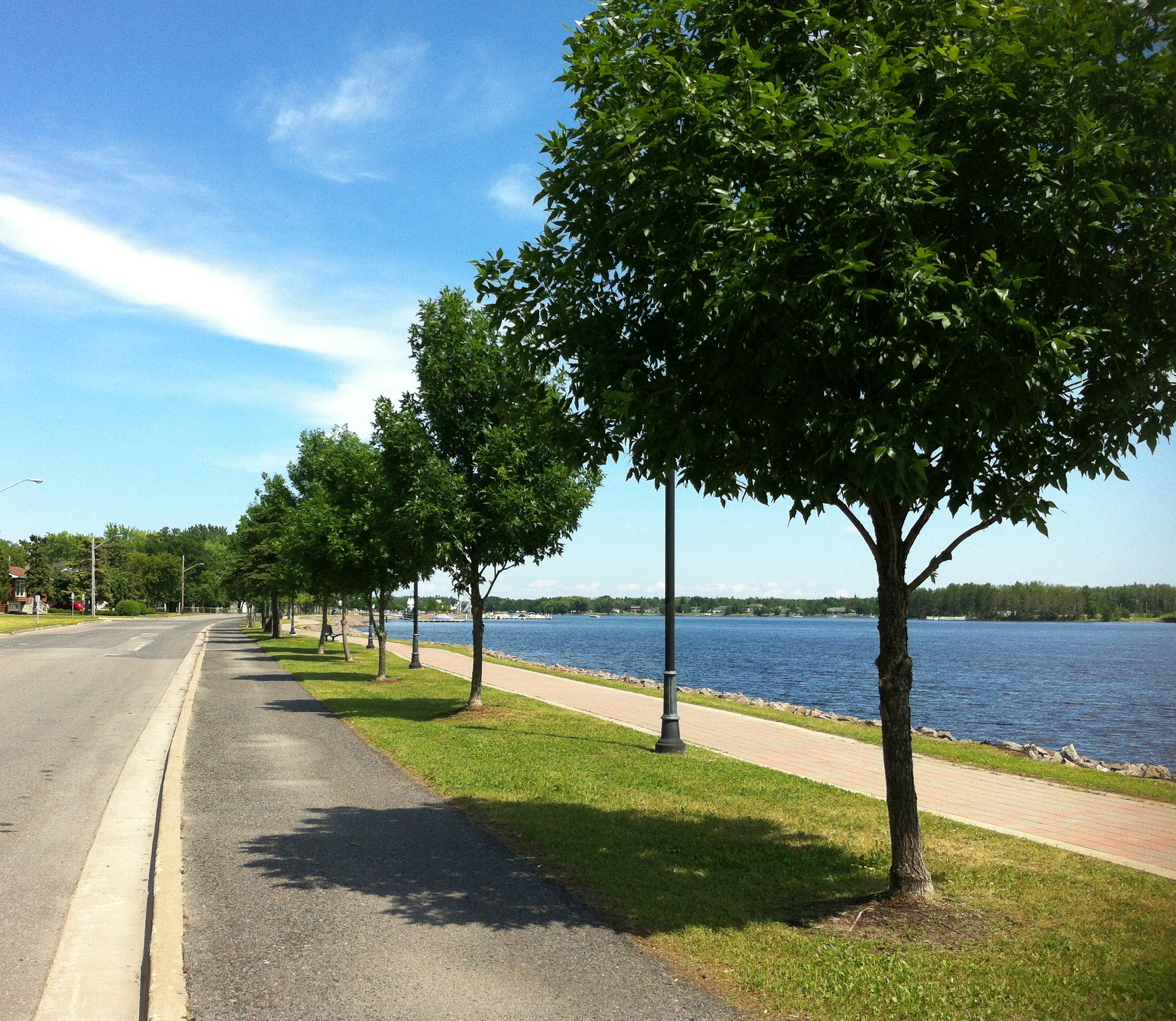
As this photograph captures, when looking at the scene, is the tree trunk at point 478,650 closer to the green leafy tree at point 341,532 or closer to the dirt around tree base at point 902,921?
the green leafy tree at point 341,532

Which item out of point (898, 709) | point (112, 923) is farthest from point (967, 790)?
point (112, 923)

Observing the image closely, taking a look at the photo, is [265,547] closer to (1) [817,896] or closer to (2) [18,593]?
(1) [817,896]

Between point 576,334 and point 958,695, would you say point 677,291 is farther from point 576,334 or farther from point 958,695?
point 958,695

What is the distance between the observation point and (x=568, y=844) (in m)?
7.55

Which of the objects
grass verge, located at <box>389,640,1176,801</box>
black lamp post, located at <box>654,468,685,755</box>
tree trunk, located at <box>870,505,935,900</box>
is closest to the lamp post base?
black lamp post, located at <box>654,468,685,755</box>

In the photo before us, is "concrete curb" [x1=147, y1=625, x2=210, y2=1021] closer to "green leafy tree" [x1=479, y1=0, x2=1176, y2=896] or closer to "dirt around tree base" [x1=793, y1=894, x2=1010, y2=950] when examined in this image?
"dirt around tree base" [x1=793, y1=894, x2=1010, y2=950]

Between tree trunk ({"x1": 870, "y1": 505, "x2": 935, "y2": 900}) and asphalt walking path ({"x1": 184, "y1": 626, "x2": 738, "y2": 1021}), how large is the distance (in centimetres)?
206

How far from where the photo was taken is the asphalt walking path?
14.9 ft

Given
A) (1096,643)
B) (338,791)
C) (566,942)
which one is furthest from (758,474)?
(1096,643)

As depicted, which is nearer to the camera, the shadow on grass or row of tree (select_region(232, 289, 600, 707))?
the shadow on grass

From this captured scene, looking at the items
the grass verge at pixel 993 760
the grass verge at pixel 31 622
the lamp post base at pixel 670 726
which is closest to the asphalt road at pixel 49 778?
the lamp post base at pixel 670 726

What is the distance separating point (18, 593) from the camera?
12725 cm

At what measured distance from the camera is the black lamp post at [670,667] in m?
12.6

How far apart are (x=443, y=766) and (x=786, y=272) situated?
797cm
